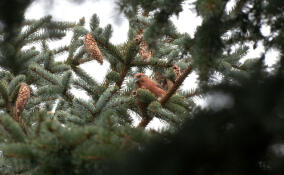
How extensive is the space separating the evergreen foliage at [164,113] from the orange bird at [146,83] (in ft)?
1.06

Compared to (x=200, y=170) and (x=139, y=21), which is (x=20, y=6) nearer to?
(x=200, y=170)

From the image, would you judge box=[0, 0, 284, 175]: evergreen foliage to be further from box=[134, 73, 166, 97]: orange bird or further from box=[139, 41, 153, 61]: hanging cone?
box=[134, 73, 166, 97]: orange bird

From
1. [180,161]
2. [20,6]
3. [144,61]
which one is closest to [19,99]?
[144,61]

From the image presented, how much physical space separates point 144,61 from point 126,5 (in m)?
1.59

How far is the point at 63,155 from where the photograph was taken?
5.80 ft

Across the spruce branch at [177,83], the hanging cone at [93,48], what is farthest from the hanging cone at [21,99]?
the spruce branch at [177,83]

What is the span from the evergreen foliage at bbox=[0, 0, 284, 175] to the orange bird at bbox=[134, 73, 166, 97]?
324 mm

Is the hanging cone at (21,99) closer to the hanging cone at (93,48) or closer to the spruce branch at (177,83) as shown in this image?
the hanging cone at (93,48)

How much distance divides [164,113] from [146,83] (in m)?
1.08

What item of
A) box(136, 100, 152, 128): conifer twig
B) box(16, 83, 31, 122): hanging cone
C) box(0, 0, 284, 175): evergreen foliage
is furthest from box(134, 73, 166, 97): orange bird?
box(16, 83, 31, 122): hanging cone

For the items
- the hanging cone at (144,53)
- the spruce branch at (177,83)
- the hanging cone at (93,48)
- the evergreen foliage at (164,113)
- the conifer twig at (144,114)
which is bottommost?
the evergreen foliage at (164,113)

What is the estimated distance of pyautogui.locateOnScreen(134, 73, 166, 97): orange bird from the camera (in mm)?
3979

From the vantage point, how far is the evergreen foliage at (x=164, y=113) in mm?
1104

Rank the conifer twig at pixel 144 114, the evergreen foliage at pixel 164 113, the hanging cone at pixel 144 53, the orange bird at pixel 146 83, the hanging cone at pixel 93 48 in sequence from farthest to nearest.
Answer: the orange bird at pixel 146 83 → the hanging cone at pixel 144 53 → the hanging cone at pixel 93 48 → the conifer twig at pixel 144 114 → the evergreen foliage at pixel 164 113
